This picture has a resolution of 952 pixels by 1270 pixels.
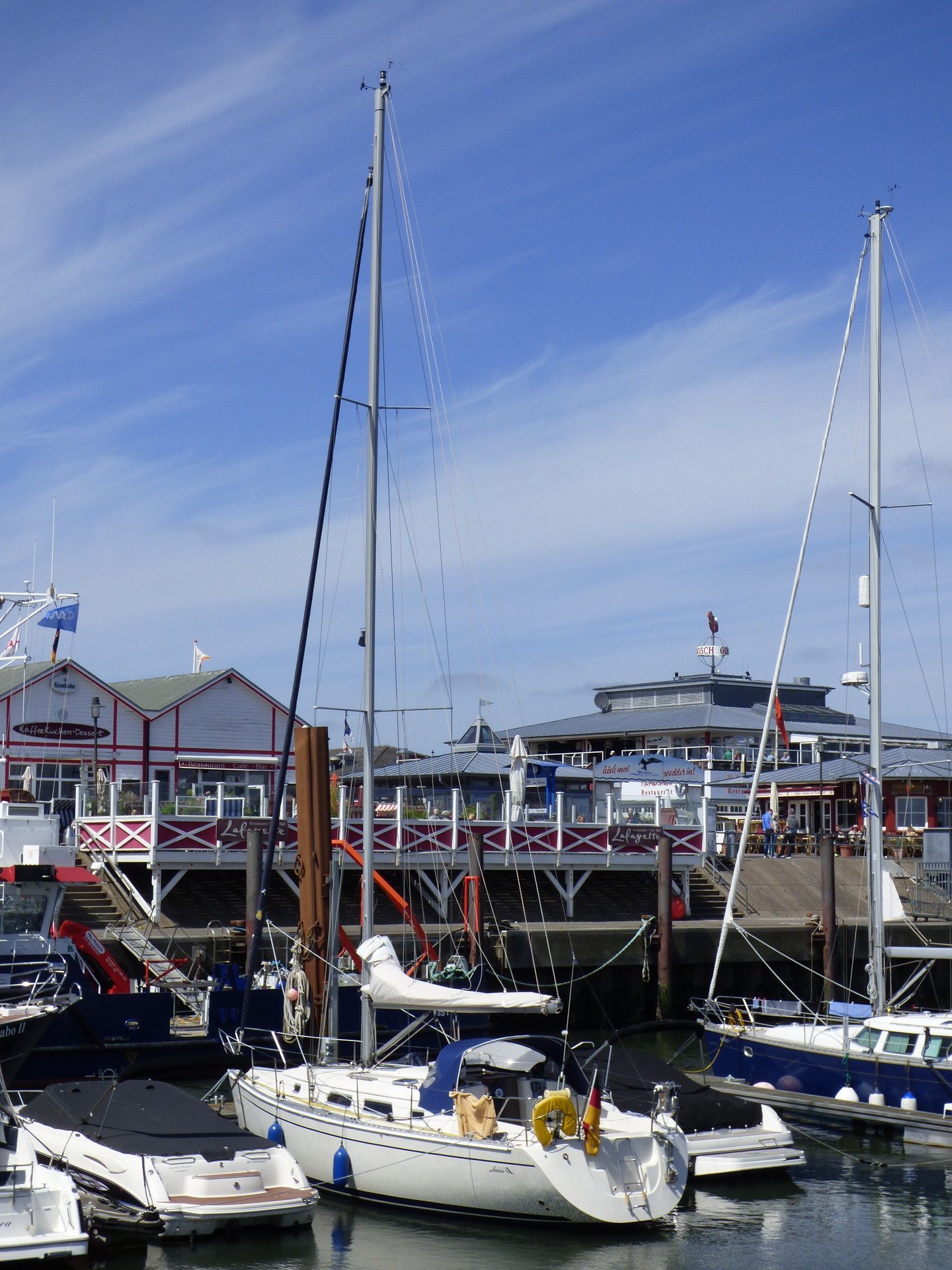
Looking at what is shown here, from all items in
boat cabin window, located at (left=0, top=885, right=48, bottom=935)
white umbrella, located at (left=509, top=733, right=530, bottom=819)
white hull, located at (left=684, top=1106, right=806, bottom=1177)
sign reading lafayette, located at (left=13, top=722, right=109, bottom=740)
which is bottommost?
white hull, located at (left=684, top=1106, right=806, bottom=1177)

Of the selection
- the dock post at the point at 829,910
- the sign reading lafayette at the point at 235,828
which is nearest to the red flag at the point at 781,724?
the dock post at the point at 829,910

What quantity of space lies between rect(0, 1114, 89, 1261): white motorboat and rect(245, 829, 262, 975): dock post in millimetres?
13702

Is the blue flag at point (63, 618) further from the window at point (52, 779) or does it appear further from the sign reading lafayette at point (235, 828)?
the window at point (52, 779)

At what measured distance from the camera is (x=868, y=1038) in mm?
22781

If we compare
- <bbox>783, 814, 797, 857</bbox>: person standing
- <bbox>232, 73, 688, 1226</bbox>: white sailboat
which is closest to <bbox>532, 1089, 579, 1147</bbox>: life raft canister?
<bbox>232, 73, 688, 1226</bbox>: white sailboat

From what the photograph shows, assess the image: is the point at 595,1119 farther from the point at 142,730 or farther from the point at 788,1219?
the point at 142,730

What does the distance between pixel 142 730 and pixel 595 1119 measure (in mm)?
31877

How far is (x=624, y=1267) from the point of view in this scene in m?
15.9

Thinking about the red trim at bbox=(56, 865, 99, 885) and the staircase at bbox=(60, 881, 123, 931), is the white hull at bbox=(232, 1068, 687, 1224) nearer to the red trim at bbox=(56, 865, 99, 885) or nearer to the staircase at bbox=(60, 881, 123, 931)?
the red trim at bbox=(56, 865, 99, 885)

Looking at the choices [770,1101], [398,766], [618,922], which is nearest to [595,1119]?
[770,1101]

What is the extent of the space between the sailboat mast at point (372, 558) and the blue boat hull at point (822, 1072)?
7.04 m

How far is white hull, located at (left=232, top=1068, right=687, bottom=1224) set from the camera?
16.3 meters

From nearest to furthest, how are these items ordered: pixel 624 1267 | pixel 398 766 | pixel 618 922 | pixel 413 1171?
pixel 624 1267, pixel 413 1171, pixel 618 922, pixel 398 766

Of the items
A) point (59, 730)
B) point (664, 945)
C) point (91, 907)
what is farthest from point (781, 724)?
point (91, 907)
